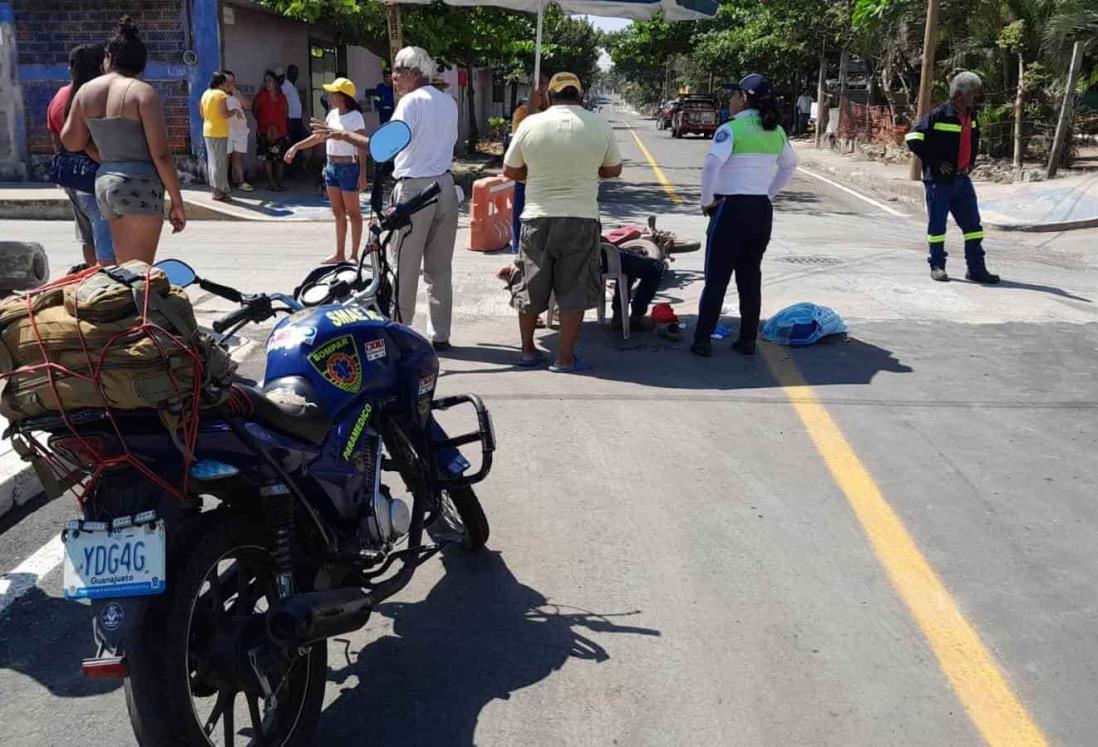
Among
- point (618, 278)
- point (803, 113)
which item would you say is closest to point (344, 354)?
point (618, 278)

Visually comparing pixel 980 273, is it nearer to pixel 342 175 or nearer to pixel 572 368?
pixel 572 368

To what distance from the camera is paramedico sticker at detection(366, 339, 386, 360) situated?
10.8 feet

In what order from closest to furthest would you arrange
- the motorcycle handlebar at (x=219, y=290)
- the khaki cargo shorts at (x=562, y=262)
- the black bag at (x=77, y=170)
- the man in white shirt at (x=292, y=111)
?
1. the motorcycle handlebar at (x=219, y=290)
2. the black bag at (x=77, y=170)
3. the khaki cargo shorts at (x=562, y=262)
4. the man in white shirt at (x=292, y=111)

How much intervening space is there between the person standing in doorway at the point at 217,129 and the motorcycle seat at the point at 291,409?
12608 millimetres

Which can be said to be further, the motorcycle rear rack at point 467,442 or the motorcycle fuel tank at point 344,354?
the motorcycle rear rack at point 467,442

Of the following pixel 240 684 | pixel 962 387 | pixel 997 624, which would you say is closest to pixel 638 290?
pixel 962 387

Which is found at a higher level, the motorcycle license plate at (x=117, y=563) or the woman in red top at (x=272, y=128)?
the woman in red top at (x=272, y=128)

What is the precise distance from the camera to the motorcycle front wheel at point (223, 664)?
240 centimetres

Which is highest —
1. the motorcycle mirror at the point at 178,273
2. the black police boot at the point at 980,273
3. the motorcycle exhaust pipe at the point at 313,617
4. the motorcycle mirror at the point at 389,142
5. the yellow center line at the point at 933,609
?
the motorcycle mirror at the point at 389,142

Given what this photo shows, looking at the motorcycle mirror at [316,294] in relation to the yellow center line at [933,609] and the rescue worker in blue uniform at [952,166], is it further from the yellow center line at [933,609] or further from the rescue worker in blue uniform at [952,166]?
the rescue worker in blue uniform at [952,166]

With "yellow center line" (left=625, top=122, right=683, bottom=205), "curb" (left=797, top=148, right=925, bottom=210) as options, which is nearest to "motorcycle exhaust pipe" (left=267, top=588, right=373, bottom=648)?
"yellow center line" (left=625, top=122, right=683, bottom=205)

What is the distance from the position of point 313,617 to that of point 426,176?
16.1 ft

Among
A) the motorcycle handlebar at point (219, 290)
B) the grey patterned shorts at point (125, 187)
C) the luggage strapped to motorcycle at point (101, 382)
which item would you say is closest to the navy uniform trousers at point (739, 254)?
the grey patterned shorts at point (125, 187)

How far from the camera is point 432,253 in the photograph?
7277 millimetres
